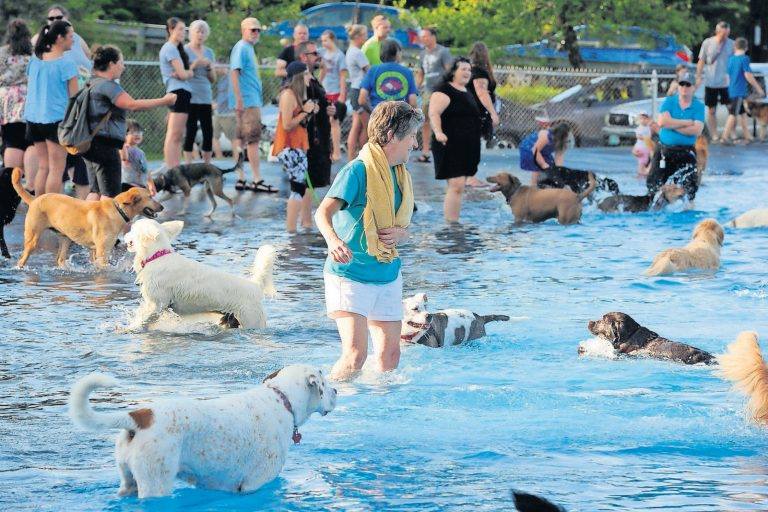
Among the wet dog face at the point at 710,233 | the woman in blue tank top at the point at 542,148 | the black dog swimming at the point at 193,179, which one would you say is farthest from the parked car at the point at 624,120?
the wet dog face at the point at 710,233

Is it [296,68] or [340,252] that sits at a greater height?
[296,68]

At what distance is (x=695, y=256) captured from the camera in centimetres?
1104

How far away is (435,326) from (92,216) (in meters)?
3.90

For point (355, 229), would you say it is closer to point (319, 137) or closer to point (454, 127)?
point (319, 137)

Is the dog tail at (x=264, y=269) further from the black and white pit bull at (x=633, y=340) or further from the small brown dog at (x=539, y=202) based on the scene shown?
the small brown dog at (x=539, y=202)

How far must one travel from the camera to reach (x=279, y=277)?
1079 centimetres

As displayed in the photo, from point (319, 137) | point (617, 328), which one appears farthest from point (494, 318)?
point (319, 137)

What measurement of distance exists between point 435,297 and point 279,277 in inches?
63.5

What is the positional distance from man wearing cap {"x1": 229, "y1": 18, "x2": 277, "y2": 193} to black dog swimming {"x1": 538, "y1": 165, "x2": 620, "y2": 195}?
3.54 metres

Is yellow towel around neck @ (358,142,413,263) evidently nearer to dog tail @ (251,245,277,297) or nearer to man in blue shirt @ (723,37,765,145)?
dog tail @ (251,245,277,297)

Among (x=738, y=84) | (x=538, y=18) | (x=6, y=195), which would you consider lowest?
(x=6, y=195)

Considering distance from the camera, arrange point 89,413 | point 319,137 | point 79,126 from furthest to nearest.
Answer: point 319,137, point 79,126, point 89,413

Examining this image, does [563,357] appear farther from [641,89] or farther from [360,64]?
[641,89]

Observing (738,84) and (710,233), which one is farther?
(738,84)
